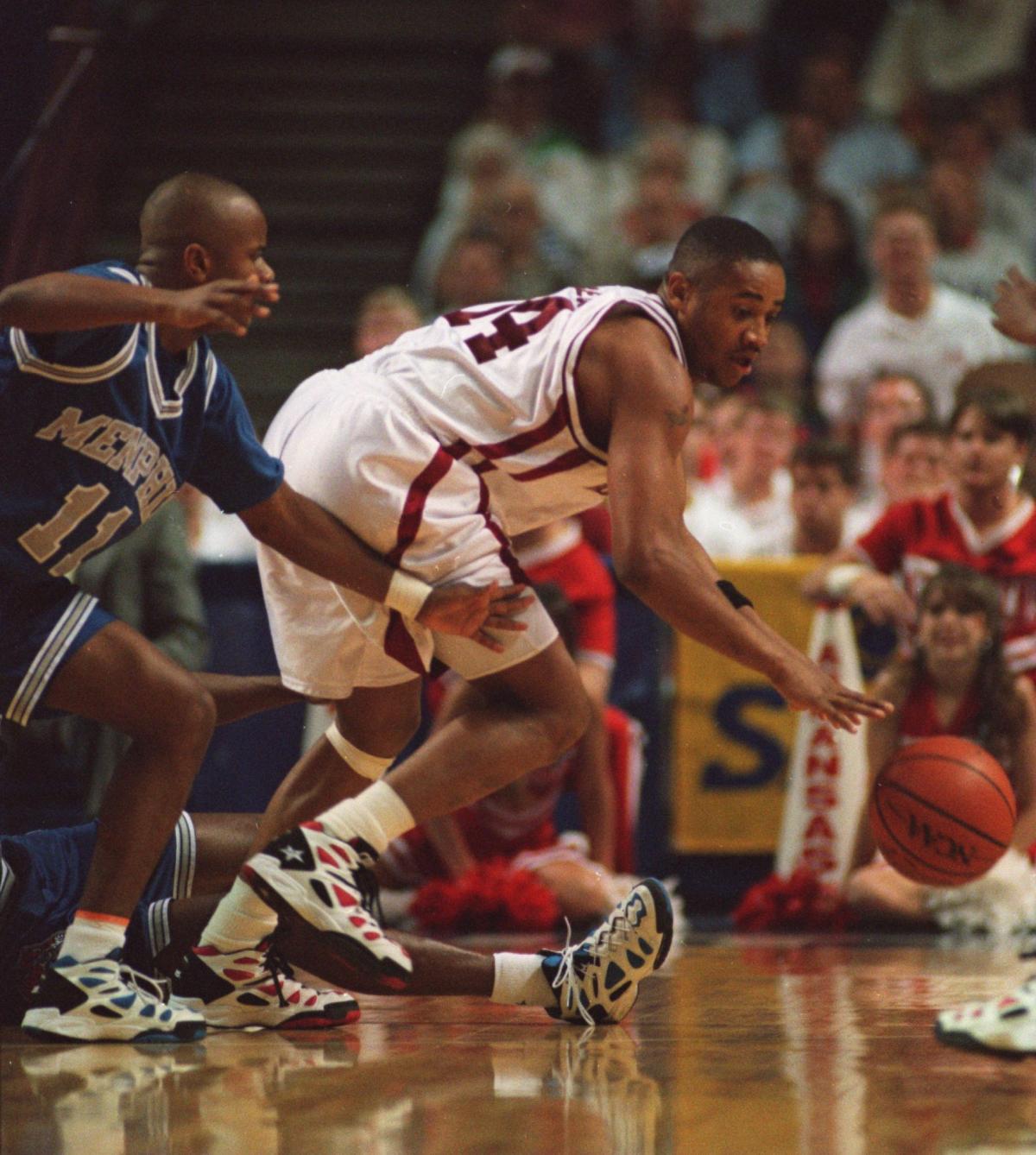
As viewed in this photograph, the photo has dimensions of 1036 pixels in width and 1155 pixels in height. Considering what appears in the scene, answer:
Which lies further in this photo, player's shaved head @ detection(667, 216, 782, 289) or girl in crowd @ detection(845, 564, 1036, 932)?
girl in crowd @ detection(845, 564, 1036, 932)

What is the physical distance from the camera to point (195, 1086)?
276 cm

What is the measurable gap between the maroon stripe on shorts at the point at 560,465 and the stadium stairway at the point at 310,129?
5642 mm

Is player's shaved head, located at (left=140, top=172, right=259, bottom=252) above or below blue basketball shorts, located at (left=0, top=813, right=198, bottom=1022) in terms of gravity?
above

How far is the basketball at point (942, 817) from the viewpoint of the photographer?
13.4 feet

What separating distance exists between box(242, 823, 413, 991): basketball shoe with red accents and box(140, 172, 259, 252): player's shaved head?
1072 mm

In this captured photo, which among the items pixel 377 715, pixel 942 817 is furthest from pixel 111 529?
pixel 942 817

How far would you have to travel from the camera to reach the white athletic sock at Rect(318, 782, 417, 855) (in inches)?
131

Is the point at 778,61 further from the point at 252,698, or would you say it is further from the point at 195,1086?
the point at 195,1086

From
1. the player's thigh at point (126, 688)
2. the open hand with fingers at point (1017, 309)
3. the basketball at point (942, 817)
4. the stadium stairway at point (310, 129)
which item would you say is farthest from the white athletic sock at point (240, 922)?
the stadium stairway at point (310, 129)

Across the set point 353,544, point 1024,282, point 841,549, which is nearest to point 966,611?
point 841,549

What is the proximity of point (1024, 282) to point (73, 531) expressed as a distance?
258 centimetres

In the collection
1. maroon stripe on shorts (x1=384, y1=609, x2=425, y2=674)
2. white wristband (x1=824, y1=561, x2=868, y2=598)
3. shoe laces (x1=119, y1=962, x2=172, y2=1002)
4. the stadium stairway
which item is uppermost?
the stadium stairway

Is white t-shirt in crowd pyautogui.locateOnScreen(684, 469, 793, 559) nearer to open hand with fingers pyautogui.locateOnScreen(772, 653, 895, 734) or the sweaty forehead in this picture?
the sweaty forehead

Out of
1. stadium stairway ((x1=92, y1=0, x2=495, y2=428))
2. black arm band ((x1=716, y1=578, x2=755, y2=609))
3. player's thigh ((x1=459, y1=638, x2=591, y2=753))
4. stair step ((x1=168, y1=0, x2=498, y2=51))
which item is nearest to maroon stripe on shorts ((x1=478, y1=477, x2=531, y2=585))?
player's thigh ((x1=459, y1=638, x2=591, y2=753))
